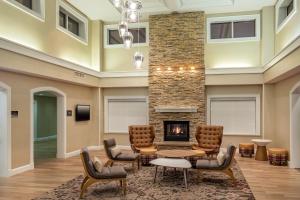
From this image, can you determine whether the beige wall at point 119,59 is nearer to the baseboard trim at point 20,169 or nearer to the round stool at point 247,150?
the round stool at point 247,150

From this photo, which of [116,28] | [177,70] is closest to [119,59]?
[116,28]

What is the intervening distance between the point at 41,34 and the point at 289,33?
23.0 ft

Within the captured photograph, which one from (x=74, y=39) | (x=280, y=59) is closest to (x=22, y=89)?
(x=74, y=39)

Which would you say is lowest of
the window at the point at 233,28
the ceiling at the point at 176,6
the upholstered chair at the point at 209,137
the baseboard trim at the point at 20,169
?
the baseboard trim at the point at 20,169

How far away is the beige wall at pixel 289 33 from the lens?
6.85 m

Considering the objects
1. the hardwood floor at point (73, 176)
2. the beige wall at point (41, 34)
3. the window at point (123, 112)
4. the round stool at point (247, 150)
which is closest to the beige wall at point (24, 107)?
the hardwood floor at point (73, 176)

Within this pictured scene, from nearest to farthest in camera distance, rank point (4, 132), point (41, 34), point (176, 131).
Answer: point (4, 132)
point (41, 34)
point (176, 131)

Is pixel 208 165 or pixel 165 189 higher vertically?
pixel 208 165

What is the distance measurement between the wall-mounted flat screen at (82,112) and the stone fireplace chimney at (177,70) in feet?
7.82

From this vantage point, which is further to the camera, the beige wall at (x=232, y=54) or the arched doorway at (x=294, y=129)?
the beige wall at (x=232, y=54)

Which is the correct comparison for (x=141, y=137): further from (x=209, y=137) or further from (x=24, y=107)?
(x=24, y=107)

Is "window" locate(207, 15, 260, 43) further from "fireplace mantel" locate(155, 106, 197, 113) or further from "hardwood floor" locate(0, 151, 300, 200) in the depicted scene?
"hardwood floor" locate(0, 151, 300, 200)

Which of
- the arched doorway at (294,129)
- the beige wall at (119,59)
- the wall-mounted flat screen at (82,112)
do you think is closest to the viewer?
the arched doorway at (294,129)

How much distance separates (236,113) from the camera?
9.91 meters
